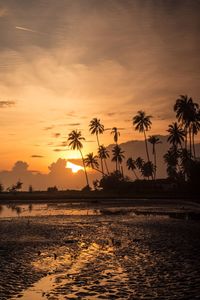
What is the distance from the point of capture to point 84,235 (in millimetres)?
25219

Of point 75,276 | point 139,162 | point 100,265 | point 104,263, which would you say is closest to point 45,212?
point 104,263

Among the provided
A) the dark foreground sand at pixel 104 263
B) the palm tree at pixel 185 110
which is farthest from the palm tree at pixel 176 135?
the dark foreground sand at pixel 104 263

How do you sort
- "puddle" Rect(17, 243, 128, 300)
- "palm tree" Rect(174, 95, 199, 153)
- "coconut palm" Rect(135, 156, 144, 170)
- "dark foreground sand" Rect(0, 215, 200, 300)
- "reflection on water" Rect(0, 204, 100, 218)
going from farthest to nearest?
"coconut palm" Rect(135, 156, 144, 170) → "palm tree" Rect(174, 95, 199, 153) → "reflection on water" Rect(0, 204, 100, 218) → "dark foreground sand" Rect(0, 215, 200, 300) → "puddle" Rect(17, 243, 128, 300)

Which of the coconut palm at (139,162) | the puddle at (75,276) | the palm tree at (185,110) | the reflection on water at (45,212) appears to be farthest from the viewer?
the coconut palm at (139,162)

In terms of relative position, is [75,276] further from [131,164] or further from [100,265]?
[131,164]

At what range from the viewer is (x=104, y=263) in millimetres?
16016

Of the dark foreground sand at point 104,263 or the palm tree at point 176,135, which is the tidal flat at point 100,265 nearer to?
the dark foreground sand at point 104,263

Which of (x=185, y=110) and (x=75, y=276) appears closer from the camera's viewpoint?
(x=75, y=276)

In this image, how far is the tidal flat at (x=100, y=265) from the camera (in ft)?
38.0

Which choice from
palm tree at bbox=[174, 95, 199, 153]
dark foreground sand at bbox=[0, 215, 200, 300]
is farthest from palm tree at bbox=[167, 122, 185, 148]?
dark foreground sand at bbox=[0, 215, 200, 300]

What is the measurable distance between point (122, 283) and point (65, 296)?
2.13m

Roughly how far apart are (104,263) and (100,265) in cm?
48

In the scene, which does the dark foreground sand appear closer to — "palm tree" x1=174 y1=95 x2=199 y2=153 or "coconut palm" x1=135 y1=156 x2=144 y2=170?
"palm tree" x1=174 y1=95 x2=199 y2=153

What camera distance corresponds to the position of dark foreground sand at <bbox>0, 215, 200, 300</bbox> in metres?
11.6
